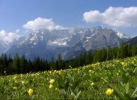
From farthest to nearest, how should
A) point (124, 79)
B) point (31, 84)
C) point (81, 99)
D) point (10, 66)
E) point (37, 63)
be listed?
point (37, 63) < point (10, 66) < point (31, 84) < point (124, 79) < point (81, 99)

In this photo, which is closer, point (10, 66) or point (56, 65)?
point (10, 66)

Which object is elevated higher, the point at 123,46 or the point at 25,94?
the point at 123,46

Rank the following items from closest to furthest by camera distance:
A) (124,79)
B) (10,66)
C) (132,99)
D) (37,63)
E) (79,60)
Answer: (132,99), (124,79), (10,66), (37,63), (79,60)

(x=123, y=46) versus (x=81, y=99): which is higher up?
(x=123, y=46)

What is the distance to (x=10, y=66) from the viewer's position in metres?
137

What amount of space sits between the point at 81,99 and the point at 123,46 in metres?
139

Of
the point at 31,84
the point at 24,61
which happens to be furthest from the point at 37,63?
the point at 31,84

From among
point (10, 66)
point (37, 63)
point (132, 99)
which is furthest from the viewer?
point (37, 63)

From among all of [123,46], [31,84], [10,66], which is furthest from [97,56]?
[31,84]

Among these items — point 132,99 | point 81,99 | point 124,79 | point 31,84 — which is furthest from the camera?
point 31,84

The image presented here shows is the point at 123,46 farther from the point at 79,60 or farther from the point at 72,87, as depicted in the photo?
the point at 72,87

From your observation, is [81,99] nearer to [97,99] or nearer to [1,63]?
[97,99]

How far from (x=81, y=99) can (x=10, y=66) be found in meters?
134

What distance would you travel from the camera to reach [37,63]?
147625mm
